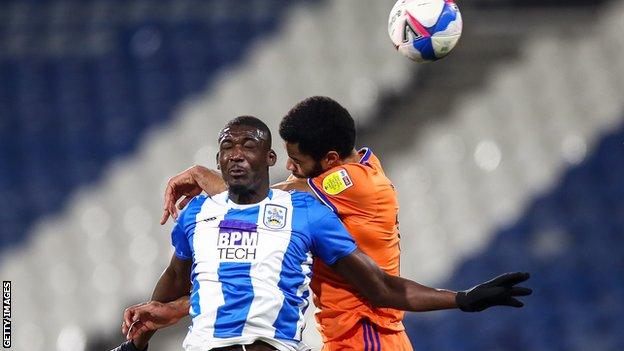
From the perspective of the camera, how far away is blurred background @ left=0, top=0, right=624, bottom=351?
9086 millimetres

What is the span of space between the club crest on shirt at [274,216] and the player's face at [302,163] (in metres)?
0.44

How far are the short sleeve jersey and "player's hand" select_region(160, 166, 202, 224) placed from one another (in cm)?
62

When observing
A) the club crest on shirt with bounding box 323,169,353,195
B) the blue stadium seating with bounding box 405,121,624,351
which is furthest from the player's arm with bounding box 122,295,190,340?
the blue stadium seating with bounding box 405,121,624,351

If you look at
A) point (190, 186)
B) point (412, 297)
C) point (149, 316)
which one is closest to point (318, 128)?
point (190, 186)

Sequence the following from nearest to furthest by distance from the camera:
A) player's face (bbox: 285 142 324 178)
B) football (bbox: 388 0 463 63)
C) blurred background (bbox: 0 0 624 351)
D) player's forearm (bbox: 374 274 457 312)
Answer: player's forearm (bbox: 374 274 457 312) < player's face (bbox: 285 142 324 178) < football (bbox: 388 0 463 63) < blurred background (bbox: 0 0 624 351)

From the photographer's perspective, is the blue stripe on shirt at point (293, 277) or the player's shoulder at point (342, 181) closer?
the blue stripe on shirt at point (293, 277)

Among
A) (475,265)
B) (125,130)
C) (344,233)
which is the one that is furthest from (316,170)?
(125,130)

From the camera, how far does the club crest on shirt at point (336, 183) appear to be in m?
4.46

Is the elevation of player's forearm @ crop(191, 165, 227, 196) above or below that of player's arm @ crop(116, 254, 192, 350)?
above

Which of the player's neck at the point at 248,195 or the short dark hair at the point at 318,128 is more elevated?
the short dark hair at the point at 318,128

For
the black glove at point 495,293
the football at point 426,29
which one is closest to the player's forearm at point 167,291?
the black glove at point 495,293

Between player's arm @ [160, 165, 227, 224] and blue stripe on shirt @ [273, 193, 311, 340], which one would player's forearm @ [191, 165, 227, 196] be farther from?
blue stripe on shirt @ [273, 193, 311, 340]

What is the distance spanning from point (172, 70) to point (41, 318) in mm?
2885

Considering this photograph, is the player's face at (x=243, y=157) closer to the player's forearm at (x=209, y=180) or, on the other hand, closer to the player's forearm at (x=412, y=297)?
the player's forearm at (x=209, y=180)
